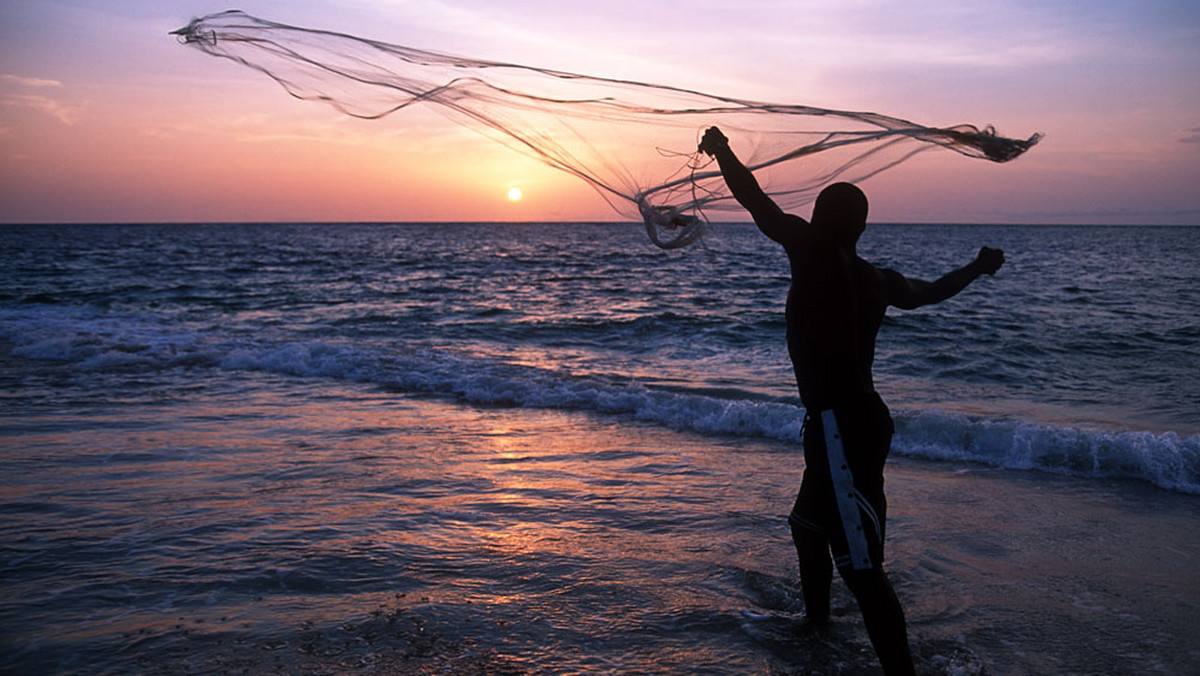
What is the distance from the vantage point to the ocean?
3.56 metres

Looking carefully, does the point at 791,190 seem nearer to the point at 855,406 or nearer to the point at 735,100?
the point at 735,100

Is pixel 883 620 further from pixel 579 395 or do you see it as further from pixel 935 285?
pixel 579 395

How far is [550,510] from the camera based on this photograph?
5418 millimetres

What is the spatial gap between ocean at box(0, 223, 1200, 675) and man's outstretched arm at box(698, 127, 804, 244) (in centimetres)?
180

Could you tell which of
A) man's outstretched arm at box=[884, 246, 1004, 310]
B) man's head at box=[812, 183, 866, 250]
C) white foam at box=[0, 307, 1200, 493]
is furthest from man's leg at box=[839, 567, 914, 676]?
white foam at box=[0, 307, 1200, 493]

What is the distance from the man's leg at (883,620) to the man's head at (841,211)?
1.23m

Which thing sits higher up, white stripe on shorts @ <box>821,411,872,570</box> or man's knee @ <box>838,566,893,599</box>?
white stripe on shorts @ <box>821,411,872,570</box>

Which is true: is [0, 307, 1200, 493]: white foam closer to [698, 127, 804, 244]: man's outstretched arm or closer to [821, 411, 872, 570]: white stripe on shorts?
[821, 411, 872, 570]: white stripe on shorts

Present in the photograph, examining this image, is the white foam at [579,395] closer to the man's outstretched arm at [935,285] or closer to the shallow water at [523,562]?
the shallow water at [523,562]

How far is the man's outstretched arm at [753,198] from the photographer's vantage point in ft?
10.4

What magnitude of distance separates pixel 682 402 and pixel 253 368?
6504 mm

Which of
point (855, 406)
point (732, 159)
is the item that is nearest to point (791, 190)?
point (732, 159)

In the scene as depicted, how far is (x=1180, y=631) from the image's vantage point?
3834 mm

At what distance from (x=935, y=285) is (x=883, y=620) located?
1.41 meters
